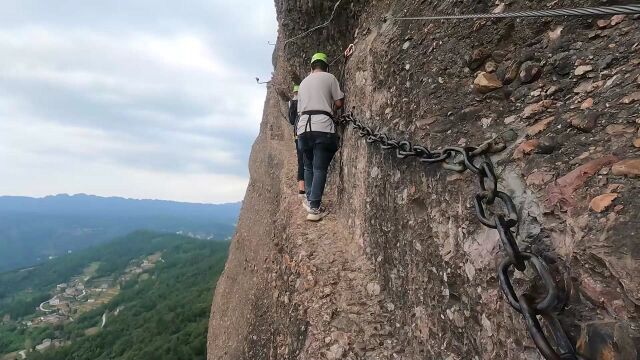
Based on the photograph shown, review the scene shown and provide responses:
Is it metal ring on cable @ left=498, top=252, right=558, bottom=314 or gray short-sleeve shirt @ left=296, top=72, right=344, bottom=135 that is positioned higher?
gray short-sleeve shirt @ left=296, top=72, right=344, bottom=135

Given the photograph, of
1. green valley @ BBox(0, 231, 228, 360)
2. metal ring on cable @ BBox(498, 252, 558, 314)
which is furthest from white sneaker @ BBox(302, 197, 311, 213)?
green valley @ BBox(0, 231, 228, 360)

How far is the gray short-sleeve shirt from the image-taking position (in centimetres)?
685

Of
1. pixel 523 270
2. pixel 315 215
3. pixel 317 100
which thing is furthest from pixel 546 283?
pixel 315 215

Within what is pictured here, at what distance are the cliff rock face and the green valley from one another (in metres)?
38.3

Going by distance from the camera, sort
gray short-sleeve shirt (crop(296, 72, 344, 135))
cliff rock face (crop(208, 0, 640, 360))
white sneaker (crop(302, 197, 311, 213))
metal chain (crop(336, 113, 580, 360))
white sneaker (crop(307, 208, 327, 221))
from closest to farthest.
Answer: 1. metal chain (crop(336, 113, 580, 360))
2. cliff rock face (crop(208, 0, 640, 360))
3. gray short-sleeve shirt (crop(296, 72, 344, 135))
4. white sneaker (crop(307, 208, 327, 221))
5. white sneaker (crop(302, 197, 311, 213))

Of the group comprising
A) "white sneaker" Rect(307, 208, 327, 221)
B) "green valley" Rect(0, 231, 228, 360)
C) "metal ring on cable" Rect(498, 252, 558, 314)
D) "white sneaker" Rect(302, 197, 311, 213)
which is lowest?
"green valley" Rect(0, 231, 228, 360)

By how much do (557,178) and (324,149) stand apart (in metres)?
4.66

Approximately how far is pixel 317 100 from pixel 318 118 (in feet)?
1.03

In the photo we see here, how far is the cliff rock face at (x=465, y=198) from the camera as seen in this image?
2.24 metres

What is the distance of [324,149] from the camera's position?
6992mm

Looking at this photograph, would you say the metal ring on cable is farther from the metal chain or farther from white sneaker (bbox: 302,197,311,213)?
white sneaker (bbox: 302,197,311,213)

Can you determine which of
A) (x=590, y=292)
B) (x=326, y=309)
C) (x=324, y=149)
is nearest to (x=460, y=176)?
(x=590, y=292)

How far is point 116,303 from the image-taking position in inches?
3642

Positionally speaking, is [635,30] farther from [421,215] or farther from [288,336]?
[288,336]
